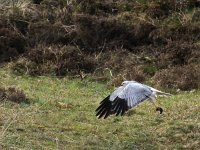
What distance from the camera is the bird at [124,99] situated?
21.5 feet

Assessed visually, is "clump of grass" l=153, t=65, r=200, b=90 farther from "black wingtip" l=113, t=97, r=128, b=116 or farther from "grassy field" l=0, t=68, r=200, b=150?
"black wingtip" l=113, t=97, r=128, b=116

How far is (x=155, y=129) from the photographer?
23.7 feet

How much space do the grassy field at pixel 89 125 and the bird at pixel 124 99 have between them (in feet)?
1.32

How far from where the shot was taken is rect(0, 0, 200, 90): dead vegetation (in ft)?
37.2

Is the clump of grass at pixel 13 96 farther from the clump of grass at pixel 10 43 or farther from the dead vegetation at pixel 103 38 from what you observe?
the clump of grass at pixel 10 43

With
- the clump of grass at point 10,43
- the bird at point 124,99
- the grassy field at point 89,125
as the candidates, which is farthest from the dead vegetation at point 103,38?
the bird at point 124,99

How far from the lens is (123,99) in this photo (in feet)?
21.9

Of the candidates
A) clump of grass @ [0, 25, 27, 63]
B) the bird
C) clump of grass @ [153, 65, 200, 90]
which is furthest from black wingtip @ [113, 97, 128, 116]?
clump of grass @ [0, 25, 27, 63]

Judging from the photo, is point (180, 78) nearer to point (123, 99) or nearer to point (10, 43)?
point (123, 99)

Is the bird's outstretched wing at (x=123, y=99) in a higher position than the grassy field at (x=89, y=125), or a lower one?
higher

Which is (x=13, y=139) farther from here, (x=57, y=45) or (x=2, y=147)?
(x=57, y=45)

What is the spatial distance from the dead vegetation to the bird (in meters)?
3.55

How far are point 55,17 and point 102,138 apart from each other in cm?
679

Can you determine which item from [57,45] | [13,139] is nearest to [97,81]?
[57,45]
